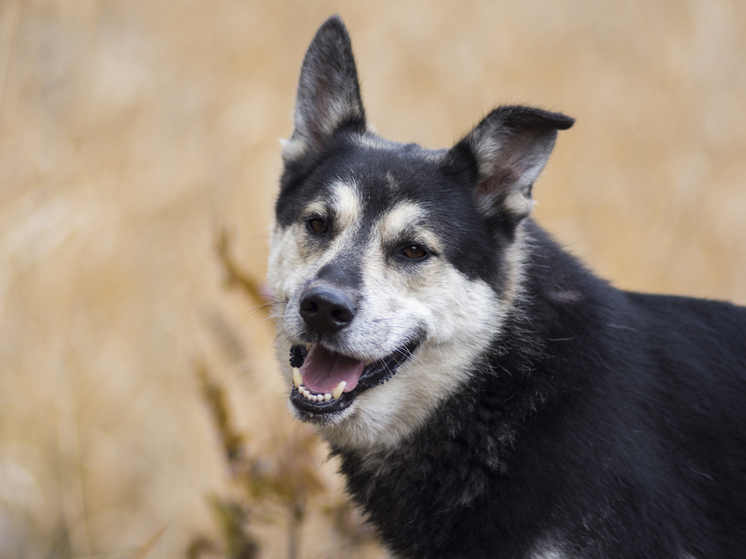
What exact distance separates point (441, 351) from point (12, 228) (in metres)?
3.78

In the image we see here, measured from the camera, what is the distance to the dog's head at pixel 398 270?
2881mm

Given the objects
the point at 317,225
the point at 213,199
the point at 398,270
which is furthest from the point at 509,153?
the point at 213,199

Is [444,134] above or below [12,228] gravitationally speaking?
above

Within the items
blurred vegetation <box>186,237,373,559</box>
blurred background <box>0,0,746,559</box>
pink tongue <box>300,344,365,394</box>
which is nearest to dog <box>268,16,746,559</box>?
pink tongue <box>300,344,365,394</box>

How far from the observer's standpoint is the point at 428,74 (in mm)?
6777

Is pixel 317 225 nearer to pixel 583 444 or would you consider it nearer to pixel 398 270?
pixel 398 270

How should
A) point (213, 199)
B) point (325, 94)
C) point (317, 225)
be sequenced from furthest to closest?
point (213, 199) → point (325, 94) → point (317, 225)

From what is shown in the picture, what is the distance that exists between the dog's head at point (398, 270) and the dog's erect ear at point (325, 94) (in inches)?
0.9

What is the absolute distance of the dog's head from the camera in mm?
2881

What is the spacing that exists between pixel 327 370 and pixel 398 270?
1.90ft

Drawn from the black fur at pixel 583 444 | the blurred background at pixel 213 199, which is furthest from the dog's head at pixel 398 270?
the blurred background at pixel 213 199

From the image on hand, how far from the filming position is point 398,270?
3.06 meters

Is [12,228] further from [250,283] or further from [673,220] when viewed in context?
[673,220]

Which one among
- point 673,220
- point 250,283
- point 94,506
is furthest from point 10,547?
point 673,220
